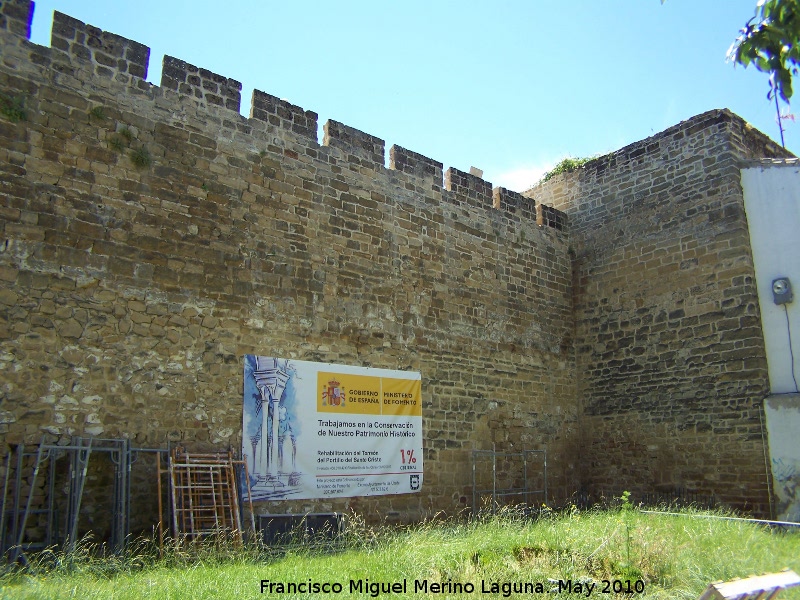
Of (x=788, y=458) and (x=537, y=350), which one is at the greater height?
(x=537, y=350)

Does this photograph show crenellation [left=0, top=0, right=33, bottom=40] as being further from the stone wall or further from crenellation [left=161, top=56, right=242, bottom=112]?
the stone wall

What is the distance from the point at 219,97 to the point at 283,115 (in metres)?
0.91

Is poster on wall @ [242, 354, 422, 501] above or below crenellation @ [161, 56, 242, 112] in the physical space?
below

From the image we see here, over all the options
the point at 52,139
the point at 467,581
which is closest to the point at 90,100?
the point at 52,139

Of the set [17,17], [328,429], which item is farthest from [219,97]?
[328,429]

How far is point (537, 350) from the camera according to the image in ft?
38.8

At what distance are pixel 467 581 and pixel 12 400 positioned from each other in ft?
14.8

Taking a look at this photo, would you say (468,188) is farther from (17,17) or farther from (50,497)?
(50,497)

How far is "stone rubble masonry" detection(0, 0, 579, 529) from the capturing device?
679 centimetres

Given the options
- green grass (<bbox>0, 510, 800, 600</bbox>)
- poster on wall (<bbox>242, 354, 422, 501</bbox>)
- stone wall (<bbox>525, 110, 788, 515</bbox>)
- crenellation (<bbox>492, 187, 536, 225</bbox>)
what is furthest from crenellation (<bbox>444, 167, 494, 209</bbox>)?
green grass (<bbox>0, 510, 800, 600</bbox>)

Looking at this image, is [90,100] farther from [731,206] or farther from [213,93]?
[731,206]

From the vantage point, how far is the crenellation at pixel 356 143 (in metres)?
9.62

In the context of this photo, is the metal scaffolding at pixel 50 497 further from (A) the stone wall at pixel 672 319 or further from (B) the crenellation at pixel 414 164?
(A) the stone wall at pixel 672 319

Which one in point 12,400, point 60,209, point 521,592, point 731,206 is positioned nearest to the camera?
point 521,592
